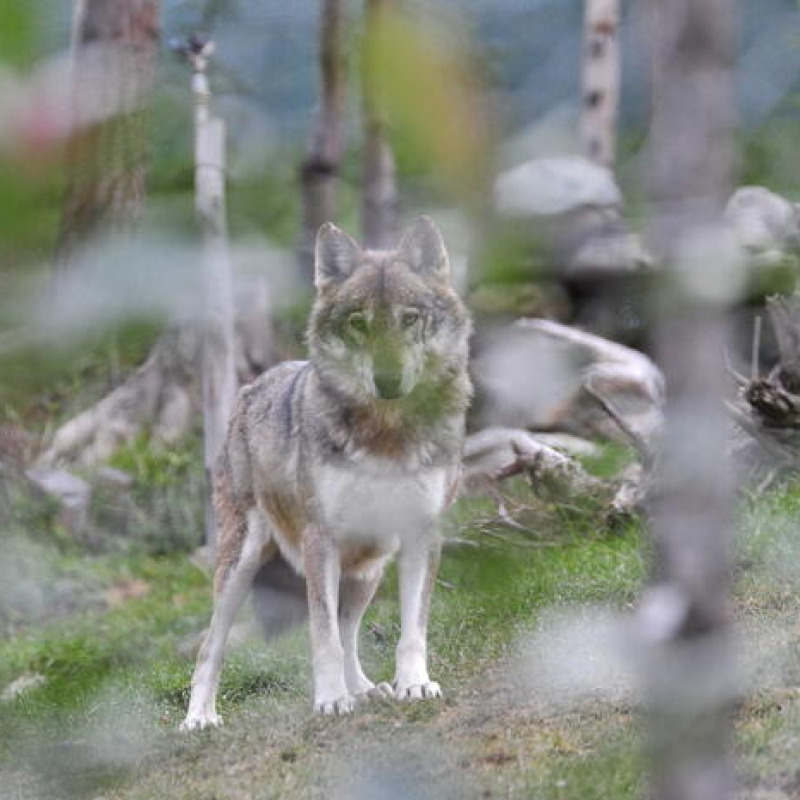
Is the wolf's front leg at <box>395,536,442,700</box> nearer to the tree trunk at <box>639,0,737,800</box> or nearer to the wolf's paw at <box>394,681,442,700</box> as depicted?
the wolf's paw at <box>394,681,442,700</box>

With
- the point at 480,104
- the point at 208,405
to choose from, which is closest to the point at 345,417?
the point at 208,405

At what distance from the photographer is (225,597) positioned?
6094 millimetres

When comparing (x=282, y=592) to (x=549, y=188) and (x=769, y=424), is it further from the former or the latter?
(x=549, y=188)

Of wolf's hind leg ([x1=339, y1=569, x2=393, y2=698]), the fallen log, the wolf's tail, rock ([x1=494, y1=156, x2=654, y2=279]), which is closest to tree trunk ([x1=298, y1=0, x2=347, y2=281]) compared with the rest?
rock ([x1=494, y1=156, x2=654, y2=279])

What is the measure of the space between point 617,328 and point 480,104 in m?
0.25

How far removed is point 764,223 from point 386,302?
162 centimetres

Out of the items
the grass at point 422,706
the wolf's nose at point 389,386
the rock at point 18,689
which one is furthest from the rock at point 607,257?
the rock at point 18,689

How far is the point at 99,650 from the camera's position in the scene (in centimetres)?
121

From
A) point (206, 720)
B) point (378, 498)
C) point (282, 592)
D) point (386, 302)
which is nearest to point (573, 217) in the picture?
point (386, 302)

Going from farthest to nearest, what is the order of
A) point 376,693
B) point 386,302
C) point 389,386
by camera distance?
point 376,693
point 386,302
point 389,386

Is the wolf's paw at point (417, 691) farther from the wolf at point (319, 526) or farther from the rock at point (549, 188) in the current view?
the rock at point (549, 188)

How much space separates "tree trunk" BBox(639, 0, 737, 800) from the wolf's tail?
519cm

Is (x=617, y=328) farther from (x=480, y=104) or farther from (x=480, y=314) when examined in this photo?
(x=480, y=104)

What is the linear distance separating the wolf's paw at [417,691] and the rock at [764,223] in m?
3.89
